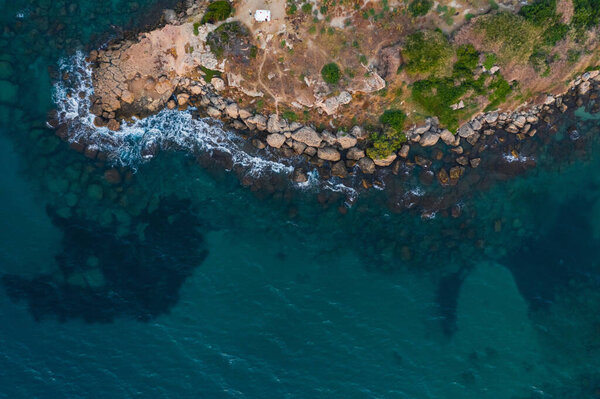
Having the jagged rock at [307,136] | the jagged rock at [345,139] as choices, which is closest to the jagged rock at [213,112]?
the jagged rock at [307,136]

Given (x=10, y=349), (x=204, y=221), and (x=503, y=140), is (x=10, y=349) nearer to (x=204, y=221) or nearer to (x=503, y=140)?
(x=204, y=221)

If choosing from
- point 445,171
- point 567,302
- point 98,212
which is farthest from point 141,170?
point 567,302

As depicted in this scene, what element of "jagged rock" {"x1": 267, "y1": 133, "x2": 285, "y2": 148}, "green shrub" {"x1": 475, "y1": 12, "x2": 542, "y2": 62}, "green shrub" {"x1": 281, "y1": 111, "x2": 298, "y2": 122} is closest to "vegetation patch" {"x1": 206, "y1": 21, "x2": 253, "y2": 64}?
"green shrub" {"x1": 281, "y1": 111, "x2": 298, "y2": 122}

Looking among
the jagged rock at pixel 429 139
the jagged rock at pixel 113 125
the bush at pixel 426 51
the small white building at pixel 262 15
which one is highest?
the bush at pixel 426 51

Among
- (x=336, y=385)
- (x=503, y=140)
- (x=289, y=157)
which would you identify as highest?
(x=503, y=140)

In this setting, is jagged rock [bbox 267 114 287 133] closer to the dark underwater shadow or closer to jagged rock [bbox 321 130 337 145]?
jagged rock [bbox 321 130 337 145]

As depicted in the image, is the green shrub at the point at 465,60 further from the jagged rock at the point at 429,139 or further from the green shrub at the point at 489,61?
the jagged rock at the point at 429,139
